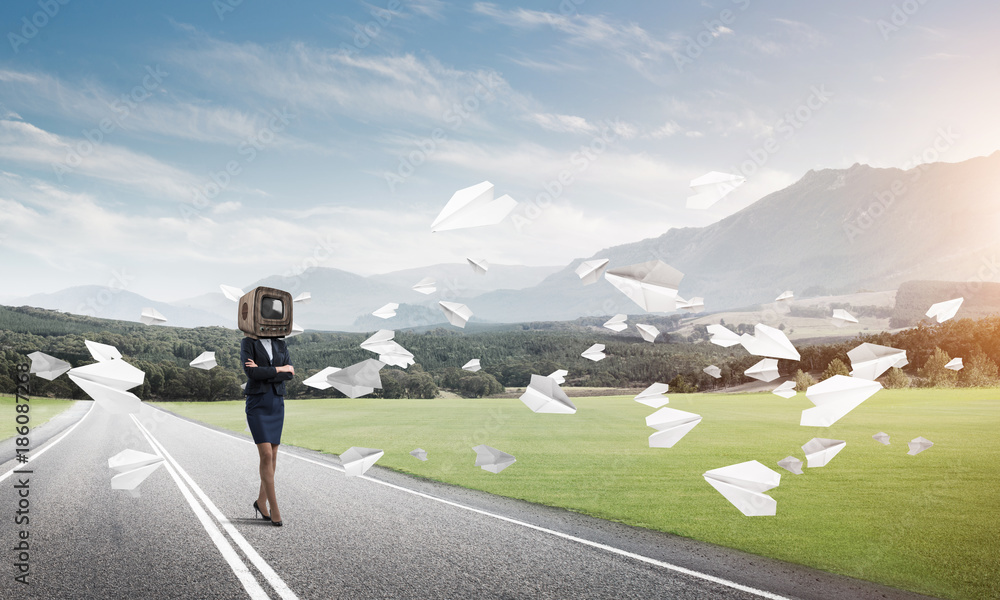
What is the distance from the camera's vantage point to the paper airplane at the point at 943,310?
11.0 meters

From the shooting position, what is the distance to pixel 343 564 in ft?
19.3

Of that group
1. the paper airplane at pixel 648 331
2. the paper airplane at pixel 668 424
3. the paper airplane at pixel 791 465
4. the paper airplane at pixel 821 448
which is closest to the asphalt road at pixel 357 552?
the paper airplane at pixel 668 424

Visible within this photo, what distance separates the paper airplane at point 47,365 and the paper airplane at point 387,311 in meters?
5.22

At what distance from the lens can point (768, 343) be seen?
9.49 m

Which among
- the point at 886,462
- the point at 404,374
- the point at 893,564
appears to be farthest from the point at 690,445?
the point at 404,374

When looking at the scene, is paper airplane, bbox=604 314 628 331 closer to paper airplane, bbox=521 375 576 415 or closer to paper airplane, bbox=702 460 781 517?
paper airplane, bbox=521 375 576 415

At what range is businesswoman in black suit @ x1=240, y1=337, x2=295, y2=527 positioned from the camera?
6.61 metres

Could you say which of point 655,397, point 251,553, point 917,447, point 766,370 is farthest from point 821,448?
point 251,553

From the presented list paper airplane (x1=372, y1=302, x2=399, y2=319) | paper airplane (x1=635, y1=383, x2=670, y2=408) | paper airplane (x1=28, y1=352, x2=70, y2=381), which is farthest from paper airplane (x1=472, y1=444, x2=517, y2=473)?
paper airplane (x1=28, y1=352, x2=70, y2=381)

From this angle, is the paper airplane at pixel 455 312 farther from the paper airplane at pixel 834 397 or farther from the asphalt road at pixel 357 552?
the paper airplane at pixel 834 397

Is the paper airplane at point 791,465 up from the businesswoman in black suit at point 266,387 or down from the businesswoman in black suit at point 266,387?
down

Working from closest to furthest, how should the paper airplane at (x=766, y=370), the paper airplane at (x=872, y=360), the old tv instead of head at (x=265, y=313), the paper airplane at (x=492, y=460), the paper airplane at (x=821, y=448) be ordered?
the old tv instead of head at (x=265, y=313) → the paper airplane at (x=872, y=360) → the paper airplane at (x=821, y=448) → the paper airplane at (x=766, y=370) → the paper airplane at (x=492, y=460)

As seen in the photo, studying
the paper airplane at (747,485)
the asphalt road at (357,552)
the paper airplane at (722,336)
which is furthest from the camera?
the paper airplane at (722,336)

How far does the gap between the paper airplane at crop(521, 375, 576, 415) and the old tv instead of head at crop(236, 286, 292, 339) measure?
4.64 m
